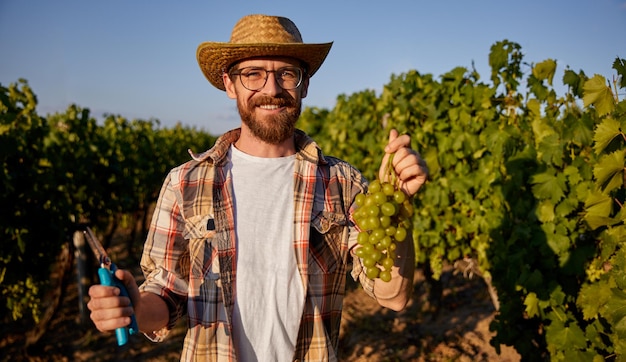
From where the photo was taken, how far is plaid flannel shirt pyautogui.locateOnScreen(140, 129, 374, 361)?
1.89 m

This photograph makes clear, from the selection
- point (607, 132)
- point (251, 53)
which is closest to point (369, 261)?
point (251, 53)

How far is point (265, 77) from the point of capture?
80.9 inches

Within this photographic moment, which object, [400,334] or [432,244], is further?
[400,334]

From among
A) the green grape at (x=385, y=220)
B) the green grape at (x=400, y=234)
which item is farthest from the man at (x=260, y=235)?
the green grape at (x=385, y=220)

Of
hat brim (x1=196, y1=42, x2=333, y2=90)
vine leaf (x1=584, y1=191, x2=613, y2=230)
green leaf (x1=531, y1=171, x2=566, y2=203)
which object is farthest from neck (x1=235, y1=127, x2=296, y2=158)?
green leaf (x1=531, y1=171, x2=566, y2=203)

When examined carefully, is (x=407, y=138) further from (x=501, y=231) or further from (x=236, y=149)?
(x=501, y=231)

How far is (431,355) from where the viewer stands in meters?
5.64

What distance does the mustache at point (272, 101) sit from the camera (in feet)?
6.58

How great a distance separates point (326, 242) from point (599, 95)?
5.25 feet

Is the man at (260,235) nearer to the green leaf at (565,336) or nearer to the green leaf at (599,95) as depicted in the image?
the green leaf at (599,95)

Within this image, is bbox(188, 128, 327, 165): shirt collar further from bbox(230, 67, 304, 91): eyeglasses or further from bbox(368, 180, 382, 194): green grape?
bbox(368, 180, 382, 194): green grape

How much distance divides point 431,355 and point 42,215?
4.97 metres

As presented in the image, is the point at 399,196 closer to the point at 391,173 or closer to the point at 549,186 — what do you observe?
the point at 391,173

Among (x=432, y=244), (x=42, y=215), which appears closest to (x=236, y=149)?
(x=432, y=244)
